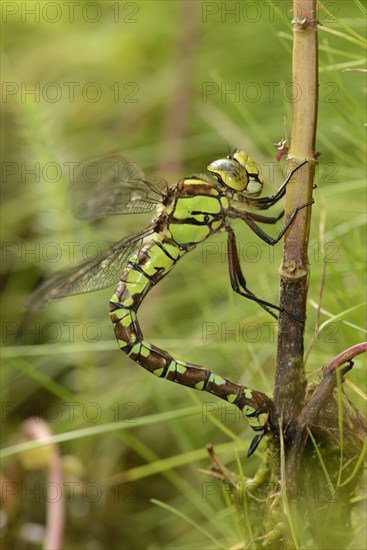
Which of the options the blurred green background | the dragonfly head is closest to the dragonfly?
the dragonfly head

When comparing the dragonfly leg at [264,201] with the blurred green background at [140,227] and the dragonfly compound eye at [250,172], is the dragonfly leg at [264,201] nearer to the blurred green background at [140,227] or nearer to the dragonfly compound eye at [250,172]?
the dragonfly compound eye at [250,172]

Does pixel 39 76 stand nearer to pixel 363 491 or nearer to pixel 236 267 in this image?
pixel 236 267

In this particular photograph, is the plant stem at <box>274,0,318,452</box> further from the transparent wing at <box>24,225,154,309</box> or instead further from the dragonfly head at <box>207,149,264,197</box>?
the transparent wing at <box>24,225,154,309</box>

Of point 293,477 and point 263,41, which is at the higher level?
point 263,41

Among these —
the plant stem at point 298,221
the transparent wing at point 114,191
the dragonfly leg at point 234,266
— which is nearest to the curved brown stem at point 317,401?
Result: the plant stem at point 298,221

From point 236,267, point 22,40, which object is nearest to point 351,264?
point 236,267
